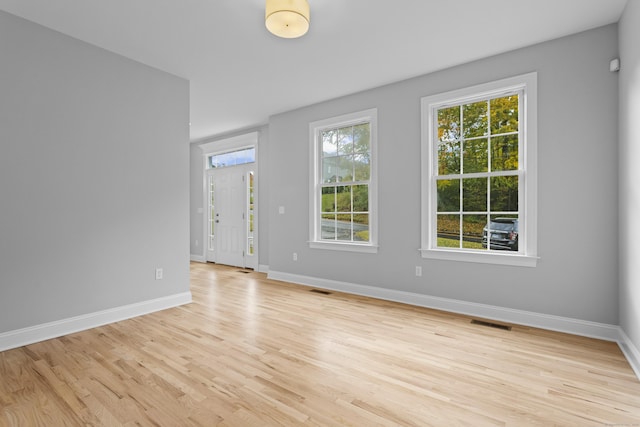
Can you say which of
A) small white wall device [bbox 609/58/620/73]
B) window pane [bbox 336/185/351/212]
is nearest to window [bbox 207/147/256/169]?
window pane [bbox 336/185/351/212]

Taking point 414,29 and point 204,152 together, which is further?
point 204,152

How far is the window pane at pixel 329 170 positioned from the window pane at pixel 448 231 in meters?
1.71

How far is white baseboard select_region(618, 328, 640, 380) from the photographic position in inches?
89.4

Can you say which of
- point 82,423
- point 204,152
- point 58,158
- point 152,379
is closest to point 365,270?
point 152,379

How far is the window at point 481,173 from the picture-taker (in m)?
3.24

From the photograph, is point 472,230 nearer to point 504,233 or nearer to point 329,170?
point 504,233

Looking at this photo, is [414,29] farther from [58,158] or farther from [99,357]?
[99,357]

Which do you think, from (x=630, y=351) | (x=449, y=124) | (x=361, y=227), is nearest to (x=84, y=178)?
(x=361, y=227)

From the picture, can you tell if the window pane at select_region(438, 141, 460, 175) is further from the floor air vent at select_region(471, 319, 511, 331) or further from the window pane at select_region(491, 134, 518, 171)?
the floor air vent at select_region(471, 319, 511, 331)

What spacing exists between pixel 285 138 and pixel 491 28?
327cm

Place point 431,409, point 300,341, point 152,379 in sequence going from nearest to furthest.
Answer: point 431,409 → point 152,379 → point 300,341

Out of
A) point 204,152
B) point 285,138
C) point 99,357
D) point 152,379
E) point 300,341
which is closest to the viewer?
point 152,379

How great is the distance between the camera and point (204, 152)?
7254 millimetres

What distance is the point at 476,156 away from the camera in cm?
358
